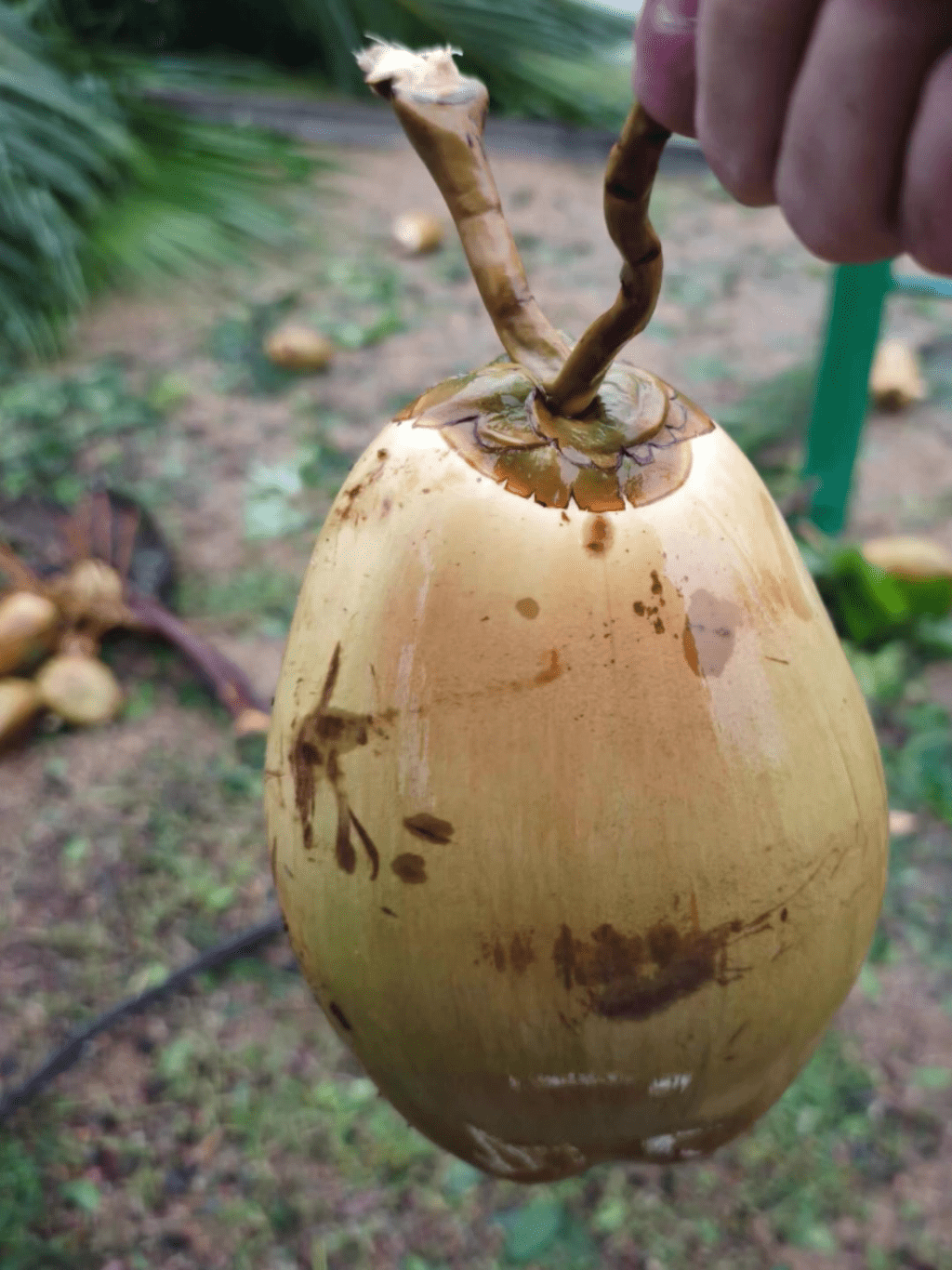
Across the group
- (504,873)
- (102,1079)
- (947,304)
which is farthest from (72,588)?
(947,304)

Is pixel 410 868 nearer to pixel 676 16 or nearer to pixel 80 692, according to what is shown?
pixel 676 16

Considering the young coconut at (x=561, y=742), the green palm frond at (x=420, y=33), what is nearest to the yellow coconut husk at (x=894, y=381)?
the green palm frond at (x=420, y=33)

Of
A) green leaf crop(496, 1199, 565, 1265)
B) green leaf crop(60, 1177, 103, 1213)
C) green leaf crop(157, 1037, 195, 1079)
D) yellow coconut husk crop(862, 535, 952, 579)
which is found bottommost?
green leaf crop(157, 1037, 195, 1079)

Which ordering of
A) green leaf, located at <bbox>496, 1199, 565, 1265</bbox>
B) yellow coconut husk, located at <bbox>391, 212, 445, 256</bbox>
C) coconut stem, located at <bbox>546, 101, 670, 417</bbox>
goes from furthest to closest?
yellow coconut husk, located at <bbox>391, 212, 445, 256</bbox>
green leaf, located at <bbox>496, 1199, 565, 1265</bbox>
coconut stem, located at <bbox>546, 101, 670, 417</bbox>

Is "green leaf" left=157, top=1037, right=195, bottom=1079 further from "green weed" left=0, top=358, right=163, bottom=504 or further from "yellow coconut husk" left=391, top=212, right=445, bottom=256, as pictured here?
"yellow coconut husk" left=391, top=212, right=445, bottom=256

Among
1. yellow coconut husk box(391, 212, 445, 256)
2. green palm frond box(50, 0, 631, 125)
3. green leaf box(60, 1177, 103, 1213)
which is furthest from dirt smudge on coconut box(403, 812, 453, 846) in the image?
green palm frond box(50, 0, 631, 125)

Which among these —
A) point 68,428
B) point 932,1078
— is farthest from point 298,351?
point 932,1078

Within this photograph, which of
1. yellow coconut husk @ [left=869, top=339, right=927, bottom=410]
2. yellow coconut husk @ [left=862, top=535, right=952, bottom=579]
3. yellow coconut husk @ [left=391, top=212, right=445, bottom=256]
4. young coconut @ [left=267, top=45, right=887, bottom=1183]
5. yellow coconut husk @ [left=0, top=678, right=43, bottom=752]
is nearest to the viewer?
young coconut @ [left=267, top=45, right=887, bottom=1183]

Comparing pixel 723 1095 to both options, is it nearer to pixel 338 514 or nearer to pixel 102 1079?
pixel 338 514
